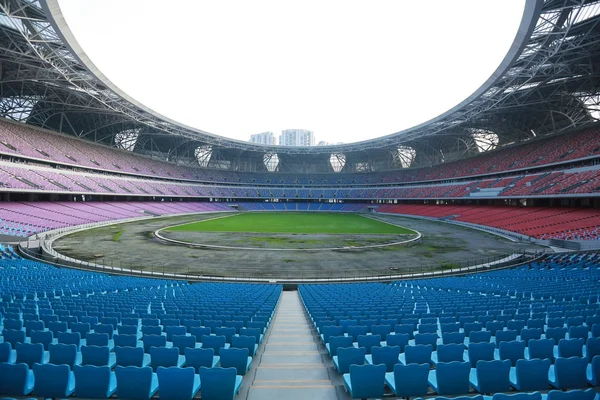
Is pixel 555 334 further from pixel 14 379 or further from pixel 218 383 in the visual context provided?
pixel 14 379

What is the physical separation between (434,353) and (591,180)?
45958mm

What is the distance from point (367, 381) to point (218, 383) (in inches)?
84.7

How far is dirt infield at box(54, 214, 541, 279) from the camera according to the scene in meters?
22.4

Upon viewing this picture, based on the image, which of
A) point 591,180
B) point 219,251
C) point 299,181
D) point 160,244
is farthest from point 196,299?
point 299,181

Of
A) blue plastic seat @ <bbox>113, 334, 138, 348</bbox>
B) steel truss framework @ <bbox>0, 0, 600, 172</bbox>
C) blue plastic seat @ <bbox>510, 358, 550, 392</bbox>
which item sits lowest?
blue plastic seat @ <bbox>113, 334, 138, 348</bbox>

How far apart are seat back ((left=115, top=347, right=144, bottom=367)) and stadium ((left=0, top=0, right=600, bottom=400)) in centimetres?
3

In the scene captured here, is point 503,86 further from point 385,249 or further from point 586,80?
point 385,249

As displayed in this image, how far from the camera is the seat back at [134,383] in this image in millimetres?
4102

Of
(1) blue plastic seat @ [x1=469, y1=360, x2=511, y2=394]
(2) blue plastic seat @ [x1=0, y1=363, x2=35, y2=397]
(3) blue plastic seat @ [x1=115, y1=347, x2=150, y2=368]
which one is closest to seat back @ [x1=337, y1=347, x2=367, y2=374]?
(1) blue plastic seat @ [x1=469, y1=360, x2=511, y2=394]

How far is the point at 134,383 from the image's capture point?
418 cm

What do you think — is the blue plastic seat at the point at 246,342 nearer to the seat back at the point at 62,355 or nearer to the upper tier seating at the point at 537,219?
the seat back at the point at 62,355

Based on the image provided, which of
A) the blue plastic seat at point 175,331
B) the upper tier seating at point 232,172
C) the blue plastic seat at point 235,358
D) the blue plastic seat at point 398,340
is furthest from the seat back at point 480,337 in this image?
the upper tier seating at point 232,172

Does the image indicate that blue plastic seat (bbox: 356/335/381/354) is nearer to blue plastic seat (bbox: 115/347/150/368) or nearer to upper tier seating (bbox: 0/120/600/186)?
blue plastic seat (bbox: 115/347/150/368)

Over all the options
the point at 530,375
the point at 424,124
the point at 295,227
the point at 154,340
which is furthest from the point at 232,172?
the point at 530,375
